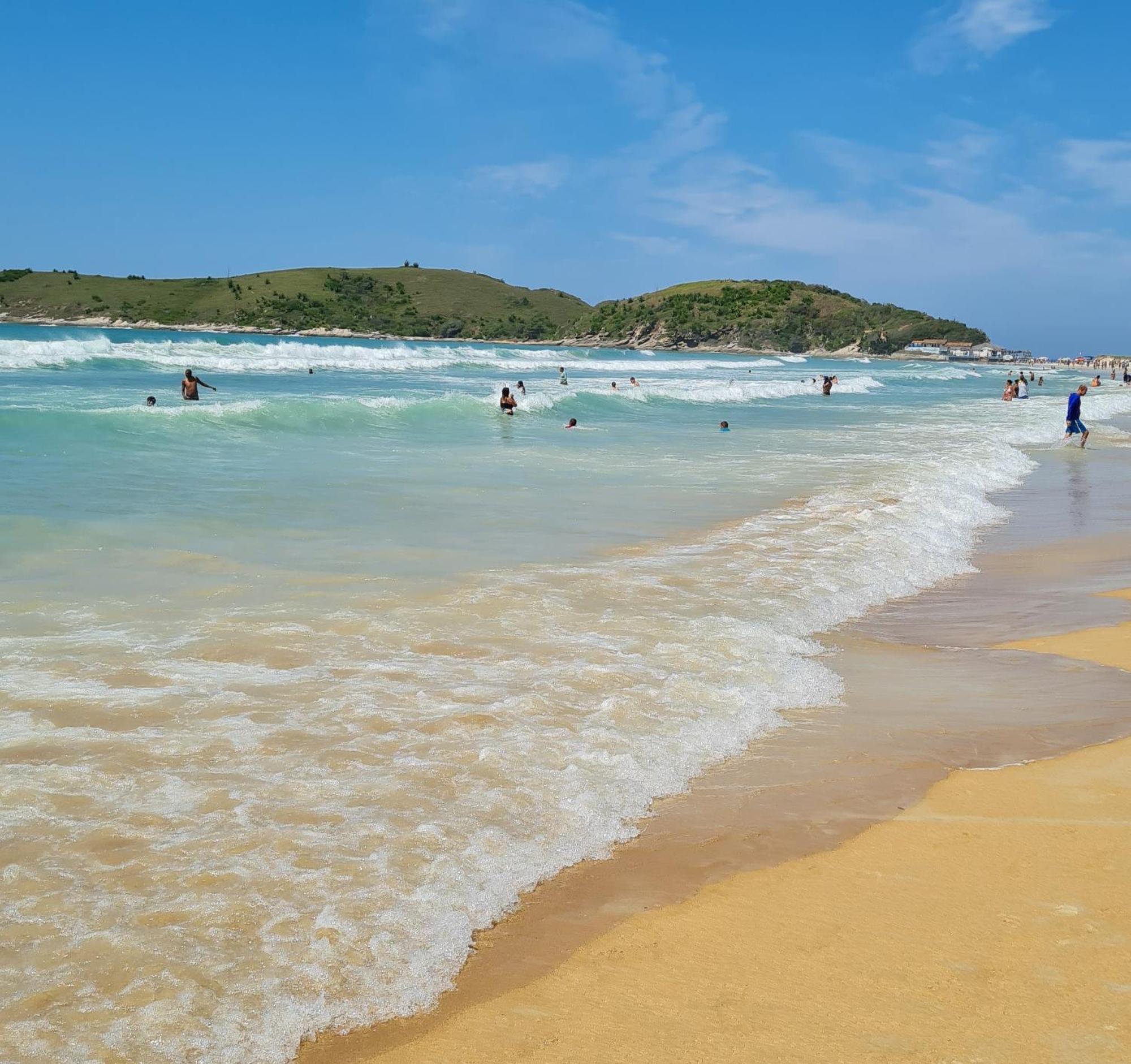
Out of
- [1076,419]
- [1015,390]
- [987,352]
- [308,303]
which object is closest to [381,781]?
[1076,419]

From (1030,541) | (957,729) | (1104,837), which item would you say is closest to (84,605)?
(957,729)

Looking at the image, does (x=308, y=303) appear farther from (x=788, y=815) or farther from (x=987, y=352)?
(x=788, y=815)

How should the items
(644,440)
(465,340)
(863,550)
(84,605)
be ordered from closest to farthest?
(84,605), (863,550), (644,440), (465,340)

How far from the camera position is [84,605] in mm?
7258

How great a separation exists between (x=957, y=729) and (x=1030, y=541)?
7.24m

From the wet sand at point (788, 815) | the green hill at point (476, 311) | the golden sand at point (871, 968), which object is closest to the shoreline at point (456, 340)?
the green hill at point (476, 311)

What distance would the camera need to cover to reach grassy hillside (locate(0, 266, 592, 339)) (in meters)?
154

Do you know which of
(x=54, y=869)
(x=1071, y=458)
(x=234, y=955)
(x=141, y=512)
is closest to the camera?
(x=234, y=955)

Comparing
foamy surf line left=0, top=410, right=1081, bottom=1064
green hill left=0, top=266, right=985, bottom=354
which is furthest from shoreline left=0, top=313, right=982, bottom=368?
foamy surf line left=0, top=410, right=1081, bottom=1064

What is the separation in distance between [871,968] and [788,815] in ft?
3.94

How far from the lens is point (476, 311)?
→ 179250 millimetres

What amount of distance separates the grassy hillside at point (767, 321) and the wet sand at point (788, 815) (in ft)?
471

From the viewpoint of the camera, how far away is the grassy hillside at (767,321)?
14800cm

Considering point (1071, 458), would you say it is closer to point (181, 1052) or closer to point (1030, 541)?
point (1030, 541)
